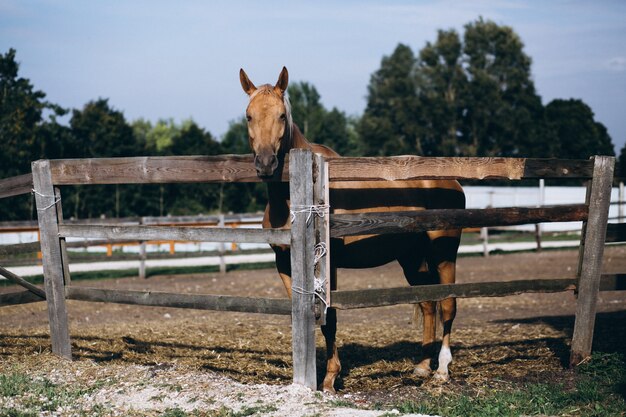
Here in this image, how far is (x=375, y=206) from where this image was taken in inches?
242

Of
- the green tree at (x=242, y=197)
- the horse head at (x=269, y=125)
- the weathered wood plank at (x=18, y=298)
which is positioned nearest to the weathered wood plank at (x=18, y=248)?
the weathered wood plank at (x=18, y=298)

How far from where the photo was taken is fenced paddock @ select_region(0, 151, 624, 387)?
5074 millimetres

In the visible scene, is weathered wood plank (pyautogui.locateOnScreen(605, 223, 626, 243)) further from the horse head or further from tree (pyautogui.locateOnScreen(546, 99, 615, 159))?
tree (pyautogui.locateOnScreen(546, 99, 615, 159))

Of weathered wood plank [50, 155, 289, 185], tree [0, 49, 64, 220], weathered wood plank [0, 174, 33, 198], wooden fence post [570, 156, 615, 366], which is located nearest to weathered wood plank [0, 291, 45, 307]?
weathered wood plank [0, 174, 33, 198]

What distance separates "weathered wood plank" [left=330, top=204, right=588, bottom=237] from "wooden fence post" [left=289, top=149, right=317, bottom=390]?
0.82ft

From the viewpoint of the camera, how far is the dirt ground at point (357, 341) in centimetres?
608

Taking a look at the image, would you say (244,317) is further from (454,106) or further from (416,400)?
(454,106)

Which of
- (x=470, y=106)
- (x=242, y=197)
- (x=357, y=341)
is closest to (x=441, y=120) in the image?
(x=470, y=106)

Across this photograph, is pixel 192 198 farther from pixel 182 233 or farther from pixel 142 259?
pixel 182 233

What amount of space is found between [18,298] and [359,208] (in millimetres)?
3741

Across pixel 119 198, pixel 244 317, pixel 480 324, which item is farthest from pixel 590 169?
pixel 119 198

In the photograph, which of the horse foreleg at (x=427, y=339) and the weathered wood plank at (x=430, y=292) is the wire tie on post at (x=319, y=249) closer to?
the weathered wood plank at (x=430, y=292)

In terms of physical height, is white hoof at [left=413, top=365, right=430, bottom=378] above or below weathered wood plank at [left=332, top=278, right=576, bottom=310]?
below

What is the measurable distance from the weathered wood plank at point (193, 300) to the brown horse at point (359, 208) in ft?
1.71
